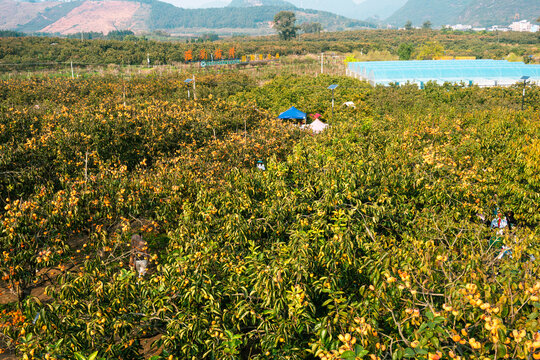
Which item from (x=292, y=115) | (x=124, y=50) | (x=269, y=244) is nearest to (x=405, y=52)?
(x=124, y=50)

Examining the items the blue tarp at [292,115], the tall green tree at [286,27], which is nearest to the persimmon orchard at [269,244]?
the blue tarp at [292,115]

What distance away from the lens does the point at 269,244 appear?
6.12 m

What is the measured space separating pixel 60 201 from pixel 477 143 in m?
10.4

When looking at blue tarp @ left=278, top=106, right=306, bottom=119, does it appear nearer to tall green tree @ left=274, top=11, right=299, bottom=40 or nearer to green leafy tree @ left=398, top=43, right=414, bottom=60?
green leafy tree @ left=398, top=43, right=414, bottom=60

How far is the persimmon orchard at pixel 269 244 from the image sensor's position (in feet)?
12.2

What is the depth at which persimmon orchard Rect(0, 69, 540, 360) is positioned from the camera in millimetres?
3717

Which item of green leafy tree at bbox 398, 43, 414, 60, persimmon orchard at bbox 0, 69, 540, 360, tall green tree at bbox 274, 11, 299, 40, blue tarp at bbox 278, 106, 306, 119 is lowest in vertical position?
persimmon orchard at bbox 0, 69, 540, 360

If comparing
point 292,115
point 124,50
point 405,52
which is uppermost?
point 124,50

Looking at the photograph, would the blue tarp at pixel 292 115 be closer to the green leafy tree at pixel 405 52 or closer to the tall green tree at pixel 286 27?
the green leafy tree at pixel 405 52

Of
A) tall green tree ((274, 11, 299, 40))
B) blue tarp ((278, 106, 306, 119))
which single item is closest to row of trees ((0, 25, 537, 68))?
tall green tree ((274, 11, 299, 40))

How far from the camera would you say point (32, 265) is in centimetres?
618

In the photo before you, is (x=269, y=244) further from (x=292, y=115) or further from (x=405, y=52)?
(x=405, y=52)

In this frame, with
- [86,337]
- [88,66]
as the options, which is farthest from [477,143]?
[88,66]

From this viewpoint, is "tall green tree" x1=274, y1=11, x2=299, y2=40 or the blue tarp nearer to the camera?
the blue tarp
